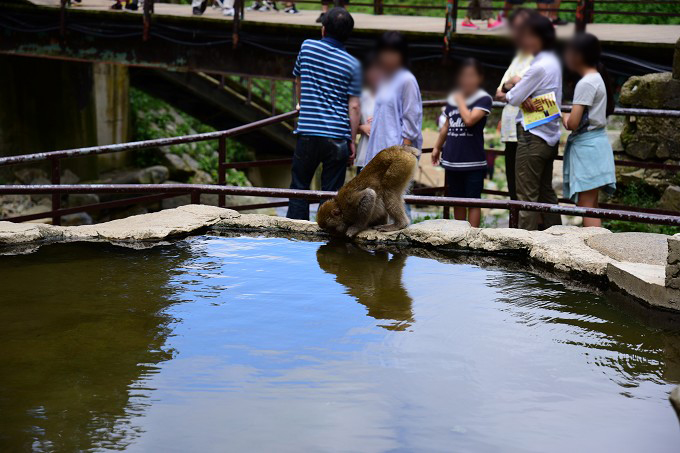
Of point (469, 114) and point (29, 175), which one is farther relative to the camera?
point (29, 175)

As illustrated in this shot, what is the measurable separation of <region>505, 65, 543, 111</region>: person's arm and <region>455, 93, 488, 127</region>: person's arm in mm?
256

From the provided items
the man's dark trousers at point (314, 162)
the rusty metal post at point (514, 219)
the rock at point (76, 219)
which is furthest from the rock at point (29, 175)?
the rusty metal post at point (514, 219)

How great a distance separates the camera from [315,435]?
2867 millimetres

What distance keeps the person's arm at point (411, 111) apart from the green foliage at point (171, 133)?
1259 cm

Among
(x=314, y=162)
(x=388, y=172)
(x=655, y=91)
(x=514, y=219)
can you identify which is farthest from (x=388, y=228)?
(x=655, y=91)

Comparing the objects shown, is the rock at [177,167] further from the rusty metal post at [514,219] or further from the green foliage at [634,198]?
the rusty metal post at [514,219]

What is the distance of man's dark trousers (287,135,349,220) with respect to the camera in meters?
6.57

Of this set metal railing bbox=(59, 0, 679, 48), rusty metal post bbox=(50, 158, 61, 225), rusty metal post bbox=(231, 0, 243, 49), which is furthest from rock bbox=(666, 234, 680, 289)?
rusty metal post bbox=(231, 0, 243, 49)

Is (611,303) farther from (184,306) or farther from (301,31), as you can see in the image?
(301,31)

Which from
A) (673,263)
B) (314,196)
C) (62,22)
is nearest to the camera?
(673,263)

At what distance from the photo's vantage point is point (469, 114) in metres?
6.56

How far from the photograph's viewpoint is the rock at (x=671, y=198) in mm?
9320

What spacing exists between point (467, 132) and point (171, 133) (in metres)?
14.2

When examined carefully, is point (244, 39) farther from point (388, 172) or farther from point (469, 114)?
point (388, 172)
